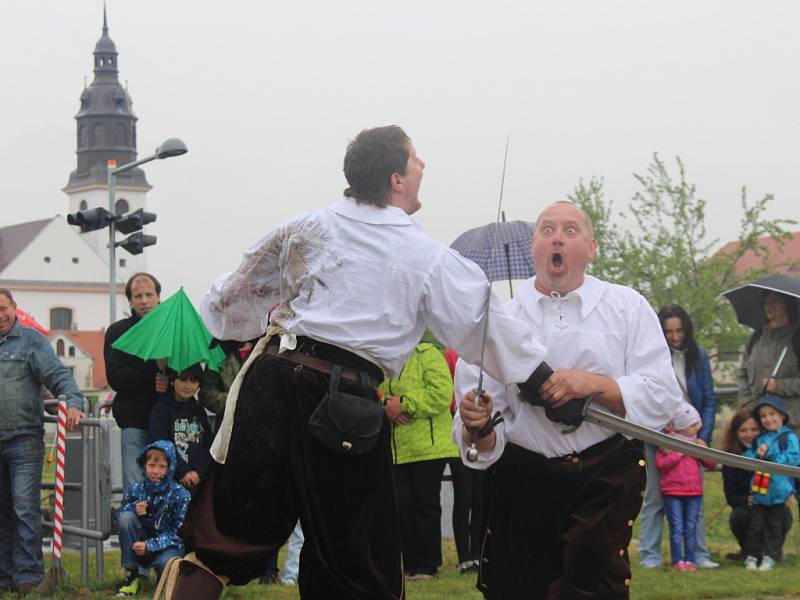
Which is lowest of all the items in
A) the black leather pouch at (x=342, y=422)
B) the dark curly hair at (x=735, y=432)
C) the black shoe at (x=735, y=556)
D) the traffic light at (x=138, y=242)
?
the black shoe at (x=735, y=556)

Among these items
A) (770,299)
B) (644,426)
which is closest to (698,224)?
(770,299)

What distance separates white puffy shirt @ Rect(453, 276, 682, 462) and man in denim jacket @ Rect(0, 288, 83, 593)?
13.4ft

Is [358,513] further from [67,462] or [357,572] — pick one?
[67,462]

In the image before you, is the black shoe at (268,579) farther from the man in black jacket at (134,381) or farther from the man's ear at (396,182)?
the man's ear at (396,182)

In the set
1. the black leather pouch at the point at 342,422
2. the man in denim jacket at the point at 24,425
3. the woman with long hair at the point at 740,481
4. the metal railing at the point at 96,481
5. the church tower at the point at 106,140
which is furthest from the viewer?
the church tower at the point at 106,140

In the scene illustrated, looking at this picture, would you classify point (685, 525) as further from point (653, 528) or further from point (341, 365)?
point (341, 365)

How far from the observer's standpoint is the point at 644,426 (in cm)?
494

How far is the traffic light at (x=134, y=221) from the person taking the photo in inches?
1054

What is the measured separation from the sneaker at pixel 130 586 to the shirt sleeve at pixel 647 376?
4.13 m

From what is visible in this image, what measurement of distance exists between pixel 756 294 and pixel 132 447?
4.79 m

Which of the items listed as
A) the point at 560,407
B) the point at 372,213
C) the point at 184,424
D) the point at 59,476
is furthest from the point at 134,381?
the point at 560,407

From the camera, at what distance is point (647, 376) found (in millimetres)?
5008

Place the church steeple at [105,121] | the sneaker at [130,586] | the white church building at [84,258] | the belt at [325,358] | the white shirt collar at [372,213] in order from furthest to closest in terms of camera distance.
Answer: the church steeple at [105,121] → the white church building at [84,258] → the sneaker at [130,586] → the white shirt collar at [372,213] → the belt at [325,358]

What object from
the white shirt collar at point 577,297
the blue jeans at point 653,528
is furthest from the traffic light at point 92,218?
the white shirt collar at point 577,297
